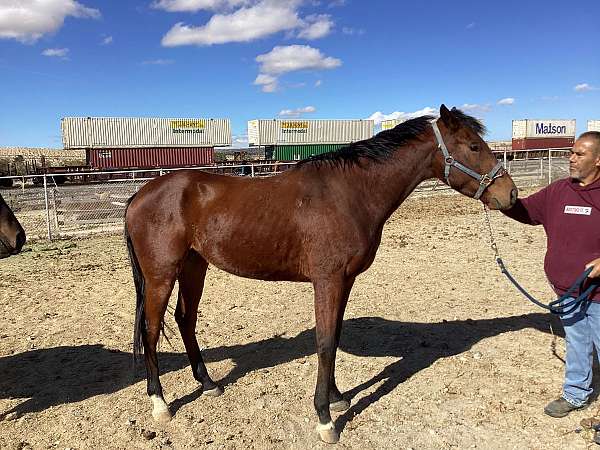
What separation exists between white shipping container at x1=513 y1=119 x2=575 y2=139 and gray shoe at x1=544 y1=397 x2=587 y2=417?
5678cm

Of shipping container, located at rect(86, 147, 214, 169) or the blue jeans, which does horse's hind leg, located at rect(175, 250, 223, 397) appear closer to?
the blue jeans

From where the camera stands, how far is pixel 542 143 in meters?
54.2

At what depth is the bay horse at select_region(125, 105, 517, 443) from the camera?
3350mm

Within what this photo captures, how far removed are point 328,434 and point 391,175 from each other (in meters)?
2.01

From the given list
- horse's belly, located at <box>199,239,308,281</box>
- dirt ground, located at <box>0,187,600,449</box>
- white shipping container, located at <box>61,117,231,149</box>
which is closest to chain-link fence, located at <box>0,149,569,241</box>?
dirt ground, located at <box>0,187,600,449</box>

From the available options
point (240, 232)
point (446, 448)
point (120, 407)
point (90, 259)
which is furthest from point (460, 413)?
point (90, 259)

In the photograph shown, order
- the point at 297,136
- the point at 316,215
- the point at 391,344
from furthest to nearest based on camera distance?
the point at 297,136, the point at 391,344, the point at 316,215

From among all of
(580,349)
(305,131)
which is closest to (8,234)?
(580,349)

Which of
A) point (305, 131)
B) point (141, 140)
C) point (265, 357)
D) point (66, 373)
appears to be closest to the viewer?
point (66, 373)

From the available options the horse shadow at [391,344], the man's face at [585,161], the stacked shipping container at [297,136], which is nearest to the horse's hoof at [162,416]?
the horse shadow at [391,344]

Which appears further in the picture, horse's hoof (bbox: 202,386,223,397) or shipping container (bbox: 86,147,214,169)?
shipping container (bbox: 86,147,214,169)

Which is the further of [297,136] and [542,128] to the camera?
[542,128]

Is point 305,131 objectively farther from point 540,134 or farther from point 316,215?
point 316,215

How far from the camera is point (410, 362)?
4.47 m
